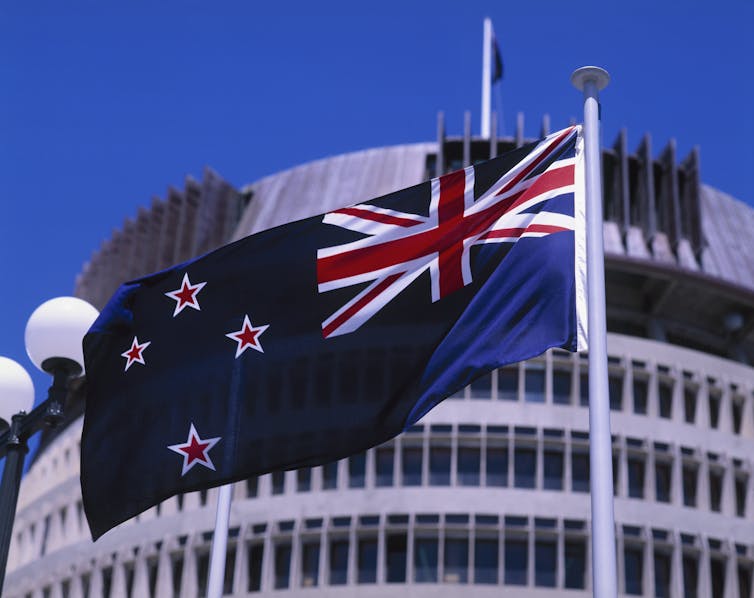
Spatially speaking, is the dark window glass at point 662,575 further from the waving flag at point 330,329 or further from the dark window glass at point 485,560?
the waving flag at point 330,329

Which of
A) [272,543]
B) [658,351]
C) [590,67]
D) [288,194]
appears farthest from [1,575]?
[288,194]

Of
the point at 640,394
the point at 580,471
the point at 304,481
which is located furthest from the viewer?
the point at 640,394

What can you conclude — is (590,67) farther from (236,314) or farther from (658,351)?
(658,351)

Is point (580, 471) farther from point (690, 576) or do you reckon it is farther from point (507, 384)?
point (690, 576)

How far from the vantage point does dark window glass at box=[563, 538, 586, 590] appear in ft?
184

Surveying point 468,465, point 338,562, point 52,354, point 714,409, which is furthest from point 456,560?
point 52,354

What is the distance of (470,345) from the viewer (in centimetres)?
1603

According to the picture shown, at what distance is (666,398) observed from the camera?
62.3 meters

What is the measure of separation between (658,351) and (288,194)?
20.3 m

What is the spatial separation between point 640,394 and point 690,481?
14.6 ft

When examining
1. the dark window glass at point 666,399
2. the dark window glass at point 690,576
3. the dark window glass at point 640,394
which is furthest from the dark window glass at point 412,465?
the dark window glass at point 690,576

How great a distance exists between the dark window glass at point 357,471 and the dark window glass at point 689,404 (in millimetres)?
14884

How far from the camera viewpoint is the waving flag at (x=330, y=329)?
1616cm

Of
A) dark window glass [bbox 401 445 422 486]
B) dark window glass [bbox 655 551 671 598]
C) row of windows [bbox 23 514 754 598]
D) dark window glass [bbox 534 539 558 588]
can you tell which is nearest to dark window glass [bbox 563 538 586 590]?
row of windows [bbox 23 514 754 598]
